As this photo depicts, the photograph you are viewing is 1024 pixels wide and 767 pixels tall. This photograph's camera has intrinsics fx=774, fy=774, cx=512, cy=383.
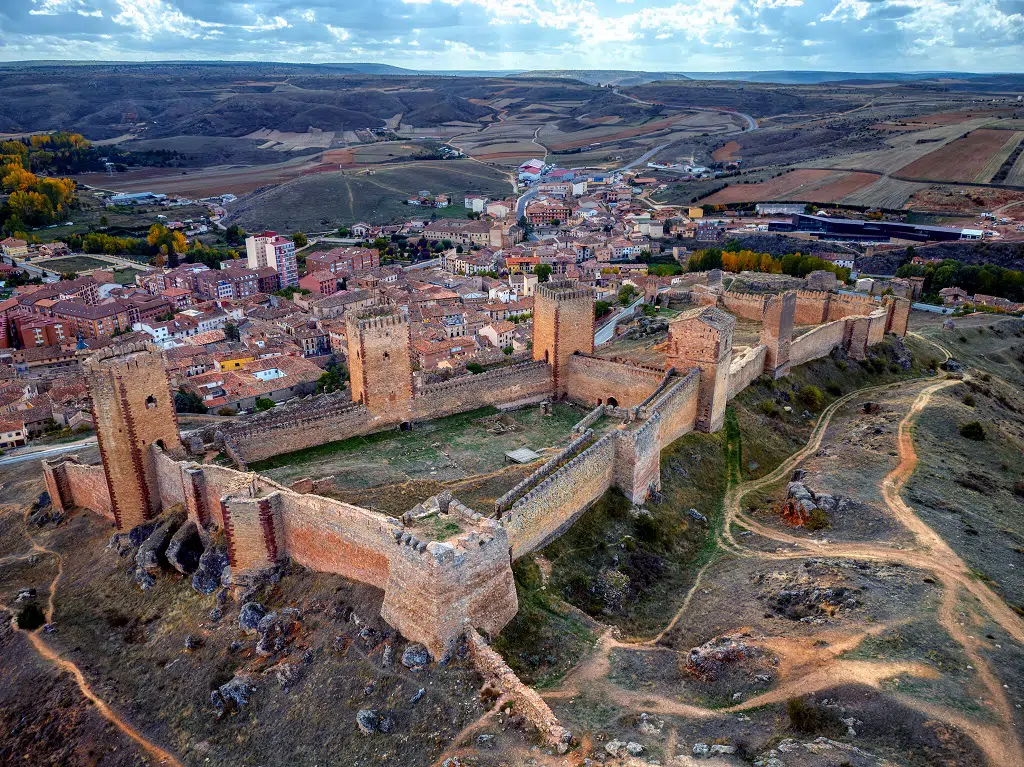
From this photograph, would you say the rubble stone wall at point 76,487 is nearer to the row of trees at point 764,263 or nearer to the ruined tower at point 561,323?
the ruined tower at point 561,323

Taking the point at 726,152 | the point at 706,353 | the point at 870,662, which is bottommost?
the point at 726,152

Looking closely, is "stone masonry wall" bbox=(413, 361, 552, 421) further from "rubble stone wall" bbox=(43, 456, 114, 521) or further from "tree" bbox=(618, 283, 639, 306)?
"tree" bbox=(618, 283, 639, 306)

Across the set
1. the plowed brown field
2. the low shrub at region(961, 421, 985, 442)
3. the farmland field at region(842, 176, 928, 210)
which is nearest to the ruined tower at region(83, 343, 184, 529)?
the low shrub at region(961, 421, 985, 442)

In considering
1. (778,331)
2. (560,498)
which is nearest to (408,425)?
(560,498)

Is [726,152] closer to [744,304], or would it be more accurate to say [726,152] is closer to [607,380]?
[744,304]

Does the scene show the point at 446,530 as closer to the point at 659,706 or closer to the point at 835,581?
the point at 659,706

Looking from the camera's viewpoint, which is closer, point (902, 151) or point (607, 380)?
point (607, 380)
